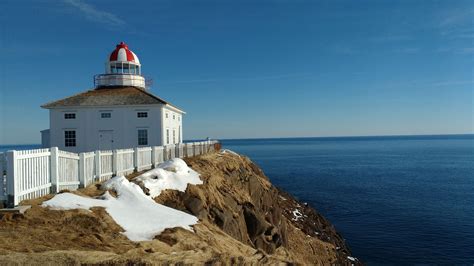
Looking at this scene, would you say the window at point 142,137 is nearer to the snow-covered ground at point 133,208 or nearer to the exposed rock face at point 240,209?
the exposed rock face at point 240,209

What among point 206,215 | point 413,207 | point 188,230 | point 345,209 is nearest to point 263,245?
point 206,215

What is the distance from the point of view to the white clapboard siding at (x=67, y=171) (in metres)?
12.4

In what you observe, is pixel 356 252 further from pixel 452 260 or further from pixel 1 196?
pixel 1 196

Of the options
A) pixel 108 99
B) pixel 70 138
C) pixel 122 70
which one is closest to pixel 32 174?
pixel 108 99

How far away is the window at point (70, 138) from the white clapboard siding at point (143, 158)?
1259cm

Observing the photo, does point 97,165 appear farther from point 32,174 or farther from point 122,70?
point 122,70

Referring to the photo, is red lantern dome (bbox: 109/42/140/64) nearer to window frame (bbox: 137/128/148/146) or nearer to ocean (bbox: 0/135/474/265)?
window frame (bbox: 137/128/148/146)

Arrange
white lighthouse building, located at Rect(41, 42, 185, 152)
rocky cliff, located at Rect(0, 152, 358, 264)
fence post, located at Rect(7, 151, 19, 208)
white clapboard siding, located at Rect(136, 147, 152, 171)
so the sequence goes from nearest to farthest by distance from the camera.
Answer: rocky cliff, located at Rect(0, 152, 358, 264) → fence post, located at Rect(7, 151, 19, 208) → white clapboard siding, located at Rect(136, 147, 152, 171) → white lighthouse building, located at Rect(41, 42, 185, 152)

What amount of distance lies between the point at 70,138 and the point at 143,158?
13.4m

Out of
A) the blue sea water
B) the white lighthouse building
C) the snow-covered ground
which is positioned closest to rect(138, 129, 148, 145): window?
the white lighthouse building

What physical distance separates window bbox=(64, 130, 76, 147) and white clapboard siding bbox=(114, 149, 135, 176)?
13816 millimetres

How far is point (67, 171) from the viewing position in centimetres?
1273

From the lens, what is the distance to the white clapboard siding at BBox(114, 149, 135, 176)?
51.8 ft

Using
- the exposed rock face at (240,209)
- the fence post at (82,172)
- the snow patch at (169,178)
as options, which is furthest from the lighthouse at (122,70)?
the fence post at (82,172)
